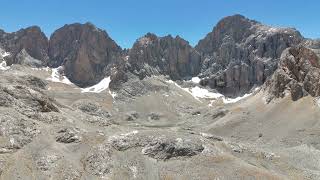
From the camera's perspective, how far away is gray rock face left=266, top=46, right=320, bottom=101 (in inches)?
5974

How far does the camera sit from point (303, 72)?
160 metres

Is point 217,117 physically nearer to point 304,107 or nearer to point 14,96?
point 304,107

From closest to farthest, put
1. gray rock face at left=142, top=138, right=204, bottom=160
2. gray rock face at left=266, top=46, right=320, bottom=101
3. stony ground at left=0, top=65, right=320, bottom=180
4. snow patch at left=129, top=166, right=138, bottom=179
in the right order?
1. stony ground at left=0, top=65, right=320, bottom=180
2. snow patch at left=129, top=166, right=138, bottom=179
3. gray rock face at left=142, top=138, right=204, bottom=160
4. gray rock face at left=266, top=46, right=320, bottom=101

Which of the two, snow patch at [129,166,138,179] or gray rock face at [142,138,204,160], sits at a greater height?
gray rock face at [142,138,204,160]

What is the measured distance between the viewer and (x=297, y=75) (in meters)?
163

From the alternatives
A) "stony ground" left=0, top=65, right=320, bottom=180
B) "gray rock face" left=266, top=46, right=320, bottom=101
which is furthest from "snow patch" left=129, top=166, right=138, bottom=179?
"gray rock face" left=266, top=46, right=320, bottom=101

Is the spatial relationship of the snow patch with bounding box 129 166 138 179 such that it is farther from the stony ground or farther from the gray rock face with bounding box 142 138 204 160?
the gray rock face with bounding box 142 138 204 160

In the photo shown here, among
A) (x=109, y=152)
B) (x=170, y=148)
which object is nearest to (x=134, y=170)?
(x=109, y=152)

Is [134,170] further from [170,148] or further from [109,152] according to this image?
[170,148]

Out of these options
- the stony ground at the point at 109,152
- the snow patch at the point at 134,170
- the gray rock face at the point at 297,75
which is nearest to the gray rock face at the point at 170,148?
→ the stony ground at the point at 109,152

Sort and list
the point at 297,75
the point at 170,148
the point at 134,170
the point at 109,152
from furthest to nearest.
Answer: the point at 297,75, the point at 170,148, the point at 109,152, the point at 134,170

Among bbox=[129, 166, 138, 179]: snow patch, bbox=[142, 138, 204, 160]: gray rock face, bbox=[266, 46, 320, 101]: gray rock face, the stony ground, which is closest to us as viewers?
the stony ground

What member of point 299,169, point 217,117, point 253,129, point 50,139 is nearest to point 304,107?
point 253,129

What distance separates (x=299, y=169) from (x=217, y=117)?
107m
